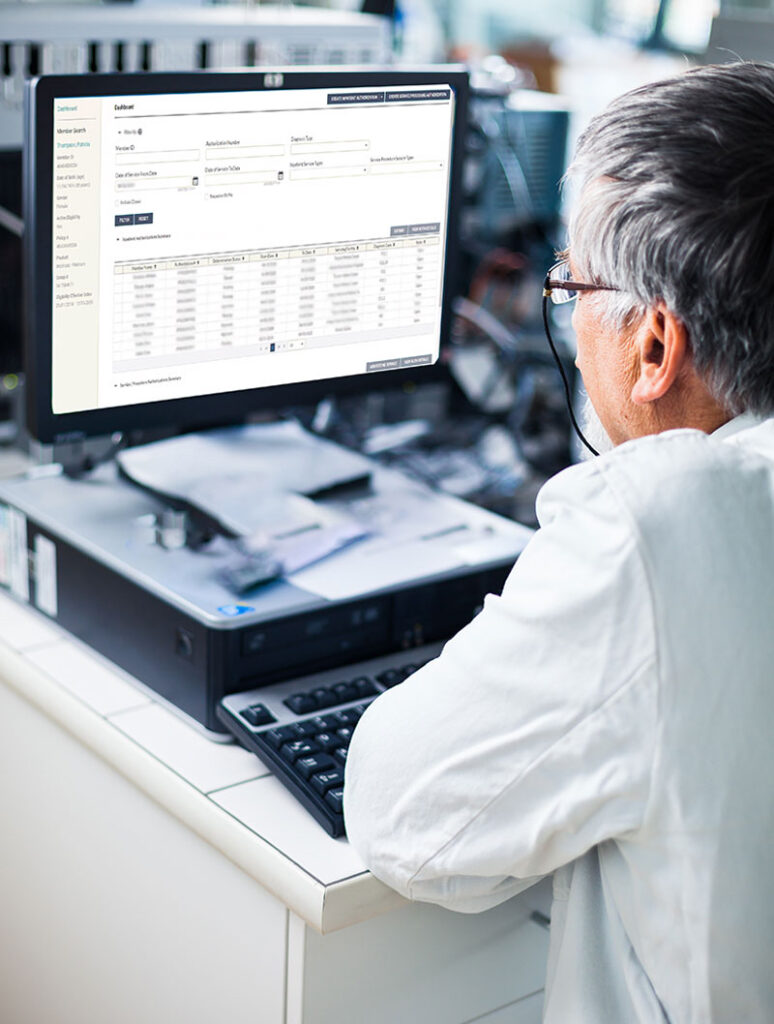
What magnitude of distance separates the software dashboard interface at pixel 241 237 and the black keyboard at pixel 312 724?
316mm

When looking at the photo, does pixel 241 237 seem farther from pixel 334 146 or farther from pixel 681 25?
pixel 681 25

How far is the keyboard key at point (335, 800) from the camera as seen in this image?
0.95 m

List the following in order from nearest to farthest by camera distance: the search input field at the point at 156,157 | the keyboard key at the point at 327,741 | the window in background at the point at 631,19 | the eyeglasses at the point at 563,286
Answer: the eyeglasses at the point at 563,286 < the keyboard key at the point at 327,741 < the search input field at the point at 156,157 < the window in background at the point at 631,19

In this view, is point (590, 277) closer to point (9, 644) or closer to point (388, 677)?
point (388, 677)

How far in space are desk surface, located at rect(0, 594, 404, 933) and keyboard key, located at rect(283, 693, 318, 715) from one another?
52 millimetres

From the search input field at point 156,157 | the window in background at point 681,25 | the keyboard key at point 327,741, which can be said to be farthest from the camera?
the window in background at point 681,25

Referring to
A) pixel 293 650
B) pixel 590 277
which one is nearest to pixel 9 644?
pixel 293 650

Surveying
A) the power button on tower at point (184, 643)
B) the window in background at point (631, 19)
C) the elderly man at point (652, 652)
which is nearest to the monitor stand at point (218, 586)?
the power button on tower at point (184, 643)

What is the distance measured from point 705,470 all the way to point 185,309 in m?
0.58

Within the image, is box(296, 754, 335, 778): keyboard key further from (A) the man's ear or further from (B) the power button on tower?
(A) the man's ear

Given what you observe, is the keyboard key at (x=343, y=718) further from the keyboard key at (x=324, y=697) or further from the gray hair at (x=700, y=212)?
the gray hair at (x=700, y=212)

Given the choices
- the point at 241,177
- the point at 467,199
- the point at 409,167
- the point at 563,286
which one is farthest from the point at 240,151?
the point at 467,199

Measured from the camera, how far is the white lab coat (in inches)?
30.3

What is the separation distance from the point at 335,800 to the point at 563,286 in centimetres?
41
